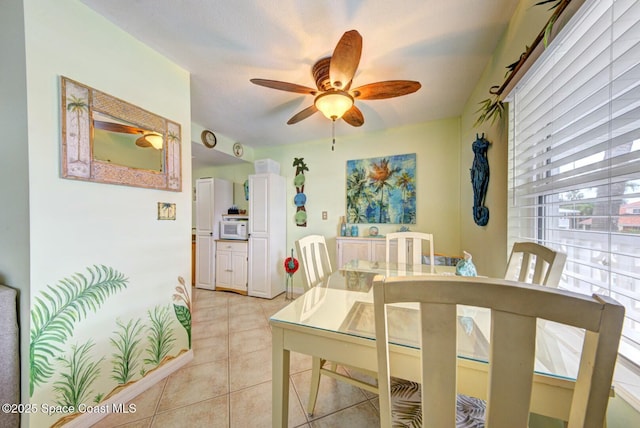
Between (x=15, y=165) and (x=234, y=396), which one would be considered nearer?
(x=15, y=165)

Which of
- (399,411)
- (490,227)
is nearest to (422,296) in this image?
(399,411)

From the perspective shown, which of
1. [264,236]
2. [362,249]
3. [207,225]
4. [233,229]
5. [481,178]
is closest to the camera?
[481,178]

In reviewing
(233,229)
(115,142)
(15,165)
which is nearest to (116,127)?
(115,142)

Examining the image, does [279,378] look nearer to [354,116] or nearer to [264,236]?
[354,116]

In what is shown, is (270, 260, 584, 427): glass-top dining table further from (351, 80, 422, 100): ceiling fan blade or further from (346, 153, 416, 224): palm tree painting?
(346, 153, 416, 224): palm tree painting

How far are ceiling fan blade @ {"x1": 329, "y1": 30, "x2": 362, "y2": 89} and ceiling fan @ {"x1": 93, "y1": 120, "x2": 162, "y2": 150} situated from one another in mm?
1384

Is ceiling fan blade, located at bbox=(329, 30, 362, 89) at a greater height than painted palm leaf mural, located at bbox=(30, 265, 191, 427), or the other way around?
ceiling fan blade, located at bbox=(329, 30, 362, 89)

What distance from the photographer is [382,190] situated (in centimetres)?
309

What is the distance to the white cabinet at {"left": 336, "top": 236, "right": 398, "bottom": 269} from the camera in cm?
284

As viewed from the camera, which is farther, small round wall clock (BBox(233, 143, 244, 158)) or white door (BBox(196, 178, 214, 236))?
white door (BBox(196, 178, 214, 236))

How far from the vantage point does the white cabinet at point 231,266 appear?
3.45 meters

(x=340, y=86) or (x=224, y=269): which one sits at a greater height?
(x=340, y=86)

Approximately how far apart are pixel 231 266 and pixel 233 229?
0.60 m

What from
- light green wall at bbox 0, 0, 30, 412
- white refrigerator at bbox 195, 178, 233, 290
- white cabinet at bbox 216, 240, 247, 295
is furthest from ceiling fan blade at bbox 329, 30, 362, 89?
white refrigerator at bbox 195, 178, 233, 290
